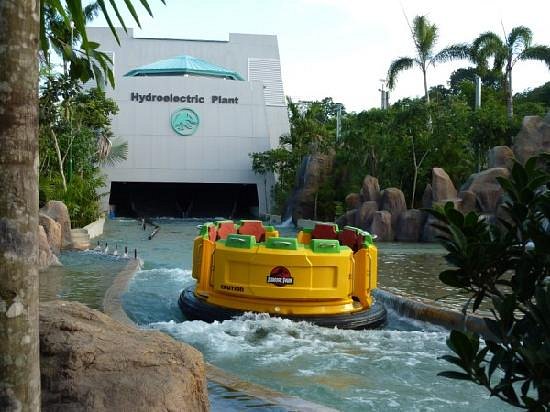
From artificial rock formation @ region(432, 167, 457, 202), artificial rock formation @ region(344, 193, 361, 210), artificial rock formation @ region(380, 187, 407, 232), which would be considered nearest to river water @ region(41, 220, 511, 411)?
artificial rock formation @ region(380, 187, 407, 232)

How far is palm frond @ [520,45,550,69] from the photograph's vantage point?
27.8 meters

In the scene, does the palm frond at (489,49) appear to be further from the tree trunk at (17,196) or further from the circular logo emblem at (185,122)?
the tree trunk at (17,196)

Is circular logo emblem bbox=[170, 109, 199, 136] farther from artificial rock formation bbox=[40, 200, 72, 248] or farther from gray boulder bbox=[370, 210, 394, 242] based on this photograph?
artificial rock formation bbox=[40, 200, 72, 248]

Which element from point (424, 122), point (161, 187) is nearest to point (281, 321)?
point (424, 122)

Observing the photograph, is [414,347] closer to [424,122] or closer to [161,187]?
[424,122]

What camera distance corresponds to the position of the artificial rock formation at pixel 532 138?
71.5ft

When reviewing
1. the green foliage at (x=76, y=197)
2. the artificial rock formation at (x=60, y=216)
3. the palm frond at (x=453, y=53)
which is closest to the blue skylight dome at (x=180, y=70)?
the palm frond at (x=453, y=53)

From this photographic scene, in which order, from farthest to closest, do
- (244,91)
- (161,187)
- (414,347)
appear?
(161,187) < (244,91) < (414,347)

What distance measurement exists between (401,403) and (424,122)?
21209 mm

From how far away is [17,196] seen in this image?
1.80 m

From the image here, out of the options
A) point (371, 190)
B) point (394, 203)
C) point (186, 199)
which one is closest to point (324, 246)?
point (394, 203)

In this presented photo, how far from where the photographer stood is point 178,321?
8312 mm

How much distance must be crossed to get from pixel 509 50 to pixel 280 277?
24579mm

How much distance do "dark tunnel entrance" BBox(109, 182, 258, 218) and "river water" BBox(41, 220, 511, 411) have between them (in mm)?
29429
